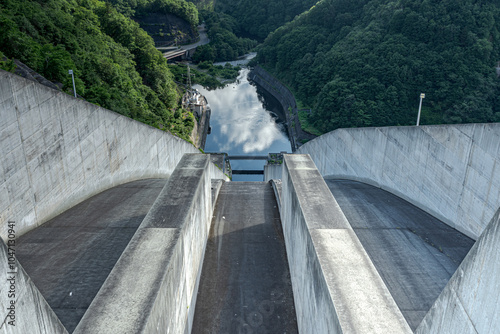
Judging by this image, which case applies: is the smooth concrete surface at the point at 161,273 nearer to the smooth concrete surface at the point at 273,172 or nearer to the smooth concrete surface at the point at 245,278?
the smooth concrete surface at the point at 245,278

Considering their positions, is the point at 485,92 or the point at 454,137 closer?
the point at 454,137

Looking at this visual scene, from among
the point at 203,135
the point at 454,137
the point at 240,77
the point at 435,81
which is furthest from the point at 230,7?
the point at 454,137

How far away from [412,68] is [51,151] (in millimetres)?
40696

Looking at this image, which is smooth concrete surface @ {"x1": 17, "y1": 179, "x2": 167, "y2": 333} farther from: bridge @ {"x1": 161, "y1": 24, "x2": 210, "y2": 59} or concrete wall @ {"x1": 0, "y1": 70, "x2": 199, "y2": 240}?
bridge @ {"x1": 161, "y1": 24, "x2": 210, "y2": 59}

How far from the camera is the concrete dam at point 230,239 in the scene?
4691 mm

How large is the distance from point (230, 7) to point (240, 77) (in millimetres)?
46814

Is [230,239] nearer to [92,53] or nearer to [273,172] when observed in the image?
[273,172]

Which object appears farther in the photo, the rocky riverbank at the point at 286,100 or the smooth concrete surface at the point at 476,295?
the rocky riverbank at the point at 286,100

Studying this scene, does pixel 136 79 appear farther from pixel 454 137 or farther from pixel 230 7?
pixel 230 7

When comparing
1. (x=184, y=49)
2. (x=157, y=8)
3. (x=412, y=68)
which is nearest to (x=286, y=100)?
(x=412, y=68)

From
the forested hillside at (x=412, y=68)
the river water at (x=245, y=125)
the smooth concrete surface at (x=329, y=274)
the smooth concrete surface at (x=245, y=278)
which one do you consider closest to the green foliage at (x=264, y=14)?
the river water at (x=245, y=125)

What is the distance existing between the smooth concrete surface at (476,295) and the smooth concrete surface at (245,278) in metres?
3.23

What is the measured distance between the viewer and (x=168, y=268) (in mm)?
5664

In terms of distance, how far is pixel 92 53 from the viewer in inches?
1111
